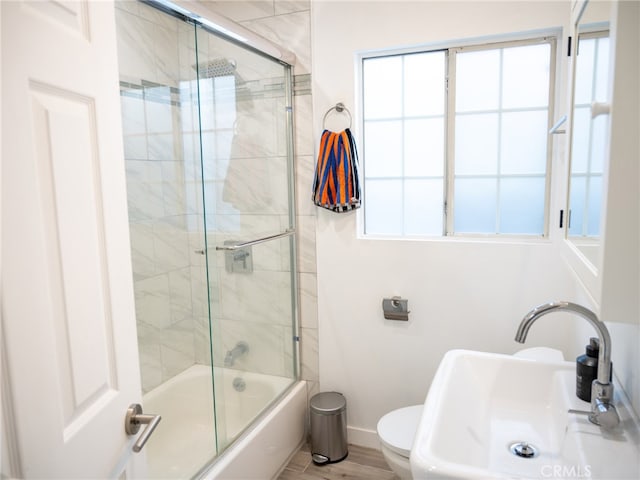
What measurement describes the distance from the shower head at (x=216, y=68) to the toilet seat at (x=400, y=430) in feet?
5.69

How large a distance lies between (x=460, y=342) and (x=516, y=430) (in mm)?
959

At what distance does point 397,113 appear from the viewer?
2.34 m

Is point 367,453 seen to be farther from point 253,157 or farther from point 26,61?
point 26,61

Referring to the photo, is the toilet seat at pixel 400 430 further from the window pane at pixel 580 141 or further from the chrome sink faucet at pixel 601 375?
the window pane at pixel 580 141

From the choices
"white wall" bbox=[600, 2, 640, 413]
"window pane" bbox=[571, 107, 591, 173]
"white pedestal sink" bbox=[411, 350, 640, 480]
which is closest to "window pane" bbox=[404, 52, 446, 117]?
"window pane" bbox=[571, 107, 591, 173]

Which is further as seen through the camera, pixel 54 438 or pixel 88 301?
pixel 88 301

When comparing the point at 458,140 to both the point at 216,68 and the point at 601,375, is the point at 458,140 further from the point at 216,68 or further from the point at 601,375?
the point at 601,375

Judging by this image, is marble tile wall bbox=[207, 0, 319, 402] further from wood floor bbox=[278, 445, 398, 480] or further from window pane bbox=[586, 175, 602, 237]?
window pane bbox=[586, 175, 602, 237]

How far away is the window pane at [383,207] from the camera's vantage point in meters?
2.40

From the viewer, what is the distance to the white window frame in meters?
2.02

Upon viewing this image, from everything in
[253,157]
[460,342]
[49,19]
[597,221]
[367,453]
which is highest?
[49,19]

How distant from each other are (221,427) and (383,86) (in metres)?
1.88

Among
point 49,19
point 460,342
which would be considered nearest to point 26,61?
point 49,19

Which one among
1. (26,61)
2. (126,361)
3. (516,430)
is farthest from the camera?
(516,430)
